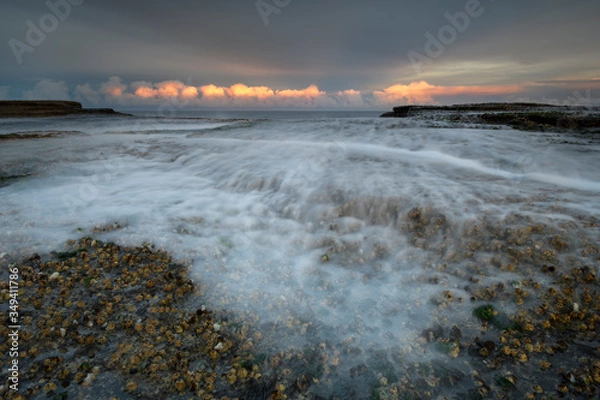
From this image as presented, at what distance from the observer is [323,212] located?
5.05 metres

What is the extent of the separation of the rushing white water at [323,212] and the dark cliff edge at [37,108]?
1626 inches

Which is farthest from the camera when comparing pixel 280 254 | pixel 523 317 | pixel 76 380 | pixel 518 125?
pixel 518 125

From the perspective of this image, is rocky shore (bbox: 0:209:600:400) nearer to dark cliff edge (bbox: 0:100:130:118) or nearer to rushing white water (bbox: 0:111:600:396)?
rushing white water (bbox: 0:111:600:396)

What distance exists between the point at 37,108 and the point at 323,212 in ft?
178

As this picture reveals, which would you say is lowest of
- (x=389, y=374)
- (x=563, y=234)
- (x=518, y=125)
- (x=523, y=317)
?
(x=389, y=374)

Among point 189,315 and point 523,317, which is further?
point 189,315

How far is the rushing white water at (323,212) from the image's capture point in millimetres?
3209

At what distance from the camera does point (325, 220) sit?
191 inches

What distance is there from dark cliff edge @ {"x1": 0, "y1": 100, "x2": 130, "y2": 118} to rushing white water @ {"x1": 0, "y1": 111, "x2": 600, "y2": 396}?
135 ft

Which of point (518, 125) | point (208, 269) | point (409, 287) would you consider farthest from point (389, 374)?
point (518, 125)

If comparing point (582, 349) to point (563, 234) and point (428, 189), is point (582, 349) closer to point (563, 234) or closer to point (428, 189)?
point (563, 234)

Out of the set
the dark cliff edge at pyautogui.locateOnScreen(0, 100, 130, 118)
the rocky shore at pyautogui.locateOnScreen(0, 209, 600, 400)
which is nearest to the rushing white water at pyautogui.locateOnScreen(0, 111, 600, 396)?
the rocky shore at pyautogui.locateOnScreen(0, 209, 600, 400)

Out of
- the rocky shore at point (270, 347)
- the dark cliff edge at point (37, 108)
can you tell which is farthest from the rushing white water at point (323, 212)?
the dark cliff edge at point (37, 108)

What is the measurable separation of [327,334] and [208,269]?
66.7 inches
